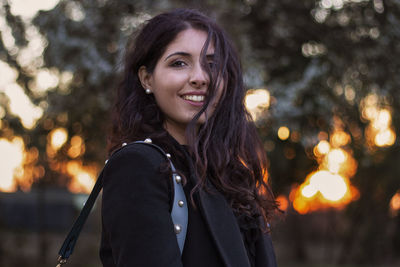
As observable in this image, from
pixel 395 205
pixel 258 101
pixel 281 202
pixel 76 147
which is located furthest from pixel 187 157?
pixel 395 205

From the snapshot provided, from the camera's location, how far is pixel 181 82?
1.75 m

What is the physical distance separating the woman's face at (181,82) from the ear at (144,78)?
5 cm

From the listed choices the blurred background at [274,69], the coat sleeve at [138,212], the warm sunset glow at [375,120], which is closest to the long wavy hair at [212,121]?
the coat sleeve at [138,212]

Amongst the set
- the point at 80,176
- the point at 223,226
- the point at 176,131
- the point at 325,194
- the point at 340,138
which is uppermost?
the point at 325,194

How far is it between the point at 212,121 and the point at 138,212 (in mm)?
555

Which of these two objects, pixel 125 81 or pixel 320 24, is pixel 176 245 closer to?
pixel 125 81

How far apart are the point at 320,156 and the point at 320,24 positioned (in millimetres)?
1954

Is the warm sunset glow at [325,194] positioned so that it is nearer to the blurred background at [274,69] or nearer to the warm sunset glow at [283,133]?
the blurred background at [274,69]

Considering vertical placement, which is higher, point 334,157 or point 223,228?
point 334,157

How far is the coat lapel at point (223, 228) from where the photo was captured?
5.06 ft

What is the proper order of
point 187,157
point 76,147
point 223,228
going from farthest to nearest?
point 76,147
point 187,157
point 223,228

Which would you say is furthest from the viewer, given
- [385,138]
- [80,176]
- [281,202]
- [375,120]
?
[80,176]

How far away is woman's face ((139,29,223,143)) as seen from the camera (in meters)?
1.76

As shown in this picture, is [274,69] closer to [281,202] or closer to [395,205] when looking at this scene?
[281,202]
